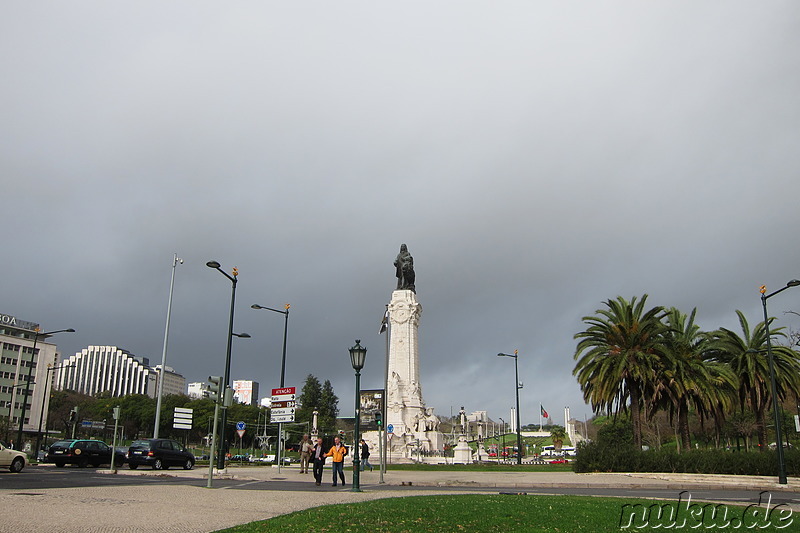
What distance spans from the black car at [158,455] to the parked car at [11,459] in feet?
19.0

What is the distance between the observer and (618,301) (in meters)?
35.6

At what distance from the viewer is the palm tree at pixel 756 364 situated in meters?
34.9

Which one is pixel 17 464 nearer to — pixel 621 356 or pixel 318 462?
pixel 318 462

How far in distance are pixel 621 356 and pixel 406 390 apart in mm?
26825

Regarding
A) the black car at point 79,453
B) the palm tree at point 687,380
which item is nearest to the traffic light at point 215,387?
the black car at point 79,453

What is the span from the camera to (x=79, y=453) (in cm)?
3005

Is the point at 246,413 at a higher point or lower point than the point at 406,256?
lower

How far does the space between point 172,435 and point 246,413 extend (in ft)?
69.6

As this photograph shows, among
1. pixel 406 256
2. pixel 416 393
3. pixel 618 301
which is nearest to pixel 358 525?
pixel 618 301

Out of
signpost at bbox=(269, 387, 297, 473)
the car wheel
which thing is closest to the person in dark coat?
signpost at bbox=(269, 387, 297, 473)

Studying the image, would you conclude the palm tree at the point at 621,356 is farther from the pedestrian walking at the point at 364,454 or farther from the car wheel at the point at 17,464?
the car wheel at the point at 17,464

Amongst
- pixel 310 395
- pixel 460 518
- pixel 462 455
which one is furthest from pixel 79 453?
pixel 310 395

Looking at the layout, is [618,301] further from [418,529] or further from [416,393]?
[418,529]

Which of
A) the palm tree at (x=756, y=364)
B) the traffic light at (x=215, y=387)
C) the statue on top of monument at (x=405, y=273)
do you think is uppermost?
the statue on top of monument at (x=405, y=273)
